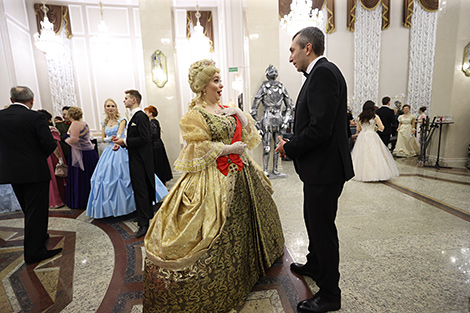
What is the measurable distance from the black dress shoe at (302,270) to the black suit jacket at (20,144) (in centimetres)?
253

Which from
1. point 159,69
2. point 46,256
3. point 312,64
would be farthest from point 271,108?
point 46,256

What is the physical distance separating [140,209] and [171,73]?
3.75m

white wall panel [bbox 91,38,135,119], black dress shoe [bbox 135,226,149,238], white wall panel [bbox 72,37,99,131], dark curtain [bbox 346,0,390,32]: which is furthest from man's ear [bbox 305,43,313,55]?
dark curtain [bbox 346,0,390,32]

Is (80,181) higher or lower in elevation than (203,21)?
lower

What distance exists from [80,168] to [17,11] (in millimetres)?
6638

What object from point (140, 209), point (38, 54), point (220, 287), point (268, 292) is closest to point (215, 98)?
point (220, 287)

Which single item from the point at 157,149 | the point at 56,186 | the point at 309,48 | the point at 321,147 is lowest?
the point at 56,186

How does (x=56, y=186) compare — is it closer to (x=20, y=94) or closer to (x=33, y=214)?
(x=33, y=214)

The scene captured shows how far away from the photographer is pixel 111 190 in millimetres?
3404

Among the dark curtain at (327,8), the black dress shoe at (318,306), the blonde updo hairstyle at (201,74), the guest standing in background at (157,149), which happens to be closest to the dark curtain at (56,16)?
the guest standing in background at (157,149)

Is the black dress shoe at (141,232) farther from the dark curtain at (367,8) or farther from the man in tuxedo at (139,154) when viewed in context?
the dark curtain at (367,8)

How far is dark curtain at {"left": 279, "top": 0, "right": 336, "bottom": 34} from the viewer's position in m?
8.88

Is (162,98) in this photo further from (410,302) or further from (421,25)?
(421,25)

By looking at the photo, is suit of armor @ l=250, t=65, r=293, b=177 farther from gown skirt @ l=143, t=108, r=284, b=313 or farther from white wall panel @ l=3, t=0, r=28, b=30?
white wall panel @ l=3, t=0, r=28, b=30
